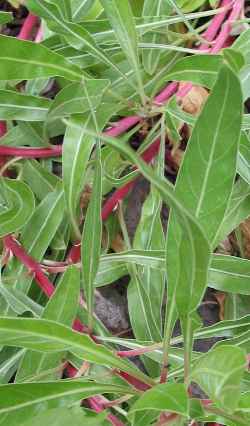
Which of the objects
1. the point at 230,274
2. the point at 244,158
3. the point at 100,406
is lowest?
the point at 100,406

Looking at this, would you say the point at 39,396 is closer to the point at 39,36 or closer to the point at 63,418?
the point at 63,418

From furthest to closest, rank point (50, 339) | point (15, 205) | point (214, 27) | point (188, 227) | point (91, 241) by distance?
point (214, 27), point (15, 205), point (91, 241), point (50, 339), point (188, 227)

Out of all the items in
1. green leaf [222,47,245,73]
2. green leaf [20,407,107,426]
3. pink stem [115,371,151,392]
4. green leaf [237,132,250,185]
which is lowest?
pink stem [115,371,151,392]

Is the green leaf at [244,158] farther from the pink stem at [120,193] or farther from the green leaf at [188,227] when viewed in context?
the green leaf at [188,227]

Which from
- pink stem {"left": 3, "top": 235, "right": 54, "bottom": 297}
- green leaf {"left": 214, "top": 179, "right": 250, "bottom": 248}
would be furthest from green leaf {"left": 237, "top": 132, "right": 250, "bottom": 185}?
pink stem {"left": 3, "top": 235, "right": 54, "bottom": 297}


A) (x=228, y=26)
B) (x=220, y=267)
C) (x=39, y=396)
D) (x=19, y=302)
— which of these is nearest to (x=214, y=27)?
(x=228, y=26)

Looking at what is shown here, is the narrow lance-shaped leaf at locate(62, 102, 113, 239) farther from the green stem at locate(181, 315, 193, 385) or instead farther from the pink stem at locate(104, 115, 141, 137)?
the green stem at locate(181, 315, 193, 385)

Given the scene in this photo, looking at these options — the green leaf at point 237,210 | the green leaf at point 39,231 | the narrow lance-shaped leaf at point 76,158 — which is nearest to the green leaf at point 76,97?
the narrow lance-shaped leaf at point 76,158
